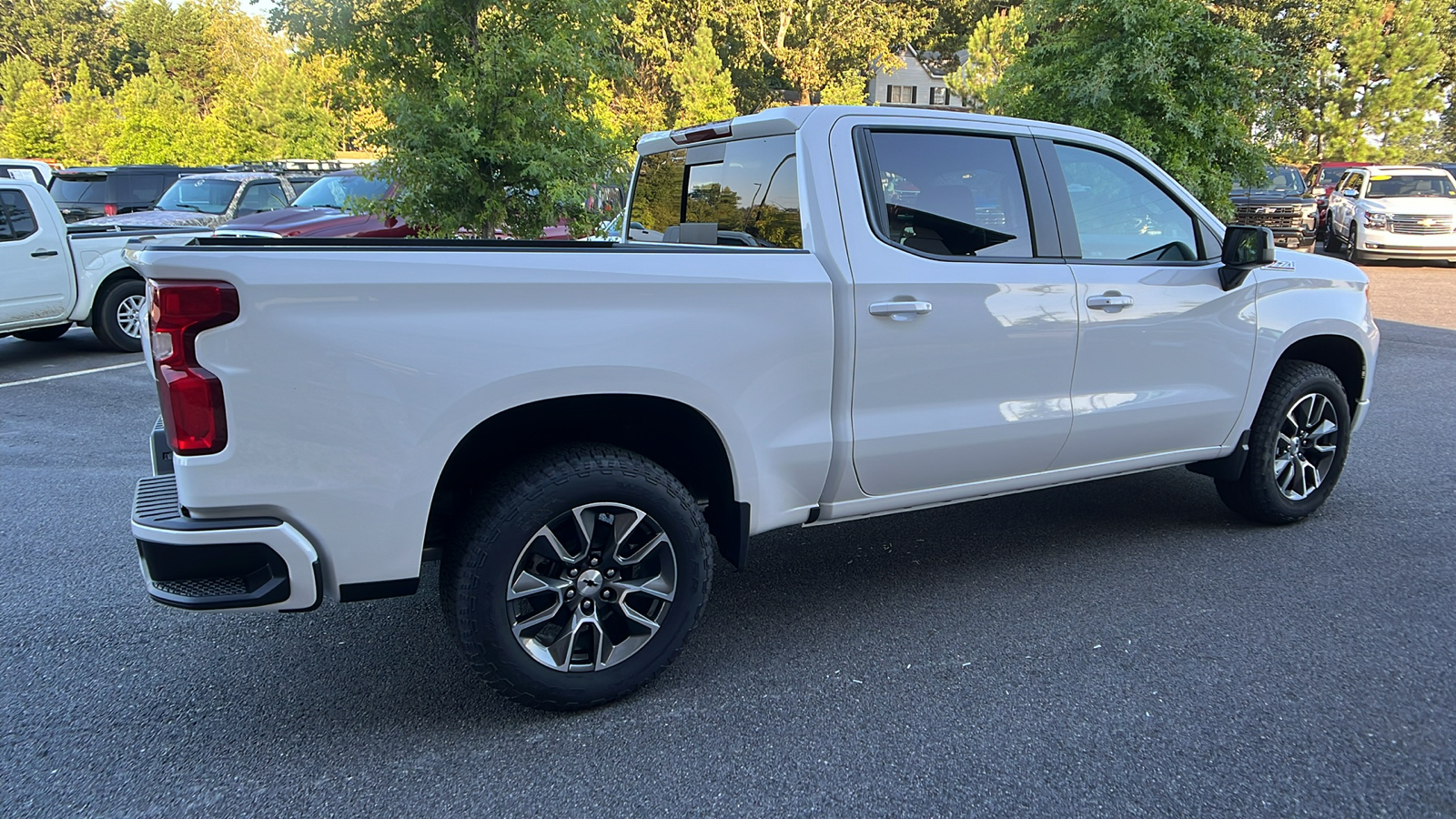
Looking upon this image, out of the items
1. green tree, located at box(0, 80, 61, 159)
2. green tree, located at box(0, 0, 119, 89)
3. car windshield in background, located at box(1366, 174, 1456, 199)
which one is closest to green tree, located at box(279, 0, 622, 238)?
car windshield in background, located at box(1366, 174, 1456, 199)

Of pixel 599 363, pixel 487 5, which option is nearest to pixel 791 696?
pixel 599 363

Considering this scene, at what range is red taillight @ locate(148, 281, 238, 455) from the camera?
2.54 metres

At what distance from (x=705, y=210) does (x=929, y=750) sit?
2442mm

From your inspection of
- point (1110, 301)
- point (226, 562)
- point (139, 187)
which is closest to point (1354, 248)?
point (1110, 301)

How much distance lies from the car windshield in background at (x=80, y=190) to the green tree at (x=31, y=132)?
65.6 feet

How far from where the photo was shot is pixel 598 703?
10.4 feet

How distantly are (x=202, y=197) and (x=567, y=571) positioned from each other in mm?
14342

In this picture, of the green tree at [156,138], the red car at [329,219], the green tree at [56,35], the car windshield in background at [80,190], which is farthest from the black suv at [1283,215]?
the green tree at [56,35]

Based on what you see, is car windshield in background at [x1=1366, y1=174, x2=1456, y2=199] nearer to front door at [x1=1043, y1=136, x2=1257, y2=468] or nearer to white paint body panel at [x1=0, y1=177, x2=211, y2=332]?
front door at [x1=1043, y1=136, x2=1257, y2=468]

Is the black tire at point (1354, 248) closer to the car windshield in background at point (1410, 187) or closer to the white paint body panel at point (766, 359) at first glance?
the car windshield in background at point (1410, 187)

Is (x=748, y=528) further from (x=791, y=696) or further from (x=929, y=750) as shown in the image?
(x=929, y=750)

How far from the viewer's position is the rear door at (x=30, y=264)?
29.7ft

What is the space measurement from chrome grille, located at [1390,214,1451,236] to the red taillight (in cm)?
2054

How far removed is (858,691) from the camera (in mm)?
3289
